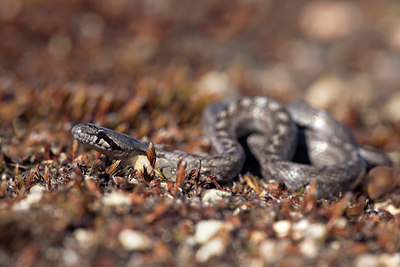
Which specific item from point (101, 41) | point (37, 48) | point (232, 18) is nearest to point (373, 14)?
point (232, 18)

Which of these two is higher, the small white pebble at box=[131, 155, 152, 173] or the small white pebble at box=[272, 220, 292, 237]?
the small white pebble at box=[272, 220, 292, 237]

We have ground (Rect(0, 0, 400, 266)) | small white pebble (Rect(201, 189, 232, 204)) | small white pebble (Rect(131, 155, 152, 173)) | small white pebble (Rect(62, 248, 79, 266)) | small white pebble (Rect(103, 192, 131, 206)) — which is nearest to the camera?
small white pebble (Rect(62, 248, 79, 266))

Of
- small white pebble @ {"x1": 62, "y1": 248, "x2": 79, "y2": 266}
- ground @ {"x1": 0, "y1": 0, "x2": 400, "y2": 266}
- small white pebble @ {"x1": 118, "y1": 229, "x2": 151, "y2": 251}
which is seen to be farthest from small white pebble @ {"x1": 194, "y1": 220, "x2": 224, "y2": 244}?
small white pebble @ {"x1": 62, "y1": 248, "x2": 79, "y2": 266}

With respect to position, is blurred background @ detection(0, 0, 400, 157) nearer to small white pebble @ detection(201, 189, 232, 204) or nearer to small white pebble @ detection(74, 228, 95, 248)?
small white pebble @ detection(201, 189, 232, 204)

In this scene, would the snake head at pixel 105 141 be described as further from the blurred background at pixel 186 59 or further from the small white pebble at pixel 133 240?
the blurred background at pixel 186 59

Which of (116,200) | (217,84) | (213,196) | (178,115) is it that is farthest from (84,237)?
(217,84)

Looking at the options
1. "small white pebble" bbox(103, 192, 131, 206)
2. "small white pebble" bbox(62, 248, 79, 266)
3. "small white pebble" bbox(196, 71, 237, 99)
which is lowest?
"small white pebble" bbox(196, 71, 237, 99)

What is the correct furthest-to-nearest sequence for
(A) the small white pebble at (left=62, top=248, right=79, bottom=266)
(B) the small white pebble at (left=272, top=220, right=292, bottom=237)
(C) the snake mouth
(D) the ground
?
(C) the snake mouth → (B) the small white pebble at (left=272, top=220, right=292, bottom=237) → (D) the ground → (A) the small white pebble at (left=62, top=248, right=79, bottom=266)

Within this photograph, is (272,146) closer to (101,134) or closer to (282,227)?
(282,227)
